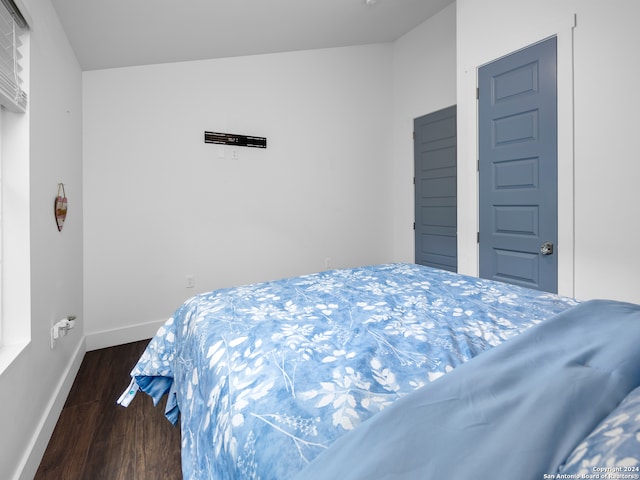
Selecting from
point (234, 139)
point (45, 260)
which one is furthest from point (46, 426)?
point (234, 139)

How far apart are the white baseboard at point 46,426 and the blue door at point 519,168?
116 inches

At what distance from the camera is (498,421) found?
54cm

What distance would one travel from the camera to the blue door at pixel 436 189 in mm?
3570

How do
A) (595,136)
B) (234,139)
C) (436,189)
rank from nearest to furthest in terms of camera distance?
1. (595,136)
2. (234,139)
3. (436,189)

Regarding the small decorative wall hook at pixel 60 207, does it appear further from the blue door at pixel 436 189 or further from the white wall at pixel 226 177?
the blue door at pixel 436 189

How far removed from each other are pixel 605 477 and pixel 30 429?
2.05m

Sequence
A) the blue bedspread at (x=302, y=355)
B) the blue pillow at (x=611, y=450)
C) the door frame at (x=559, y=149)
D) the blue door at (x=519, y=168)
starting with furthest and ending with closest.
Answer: the blue door at (x=519, y=168) → the door frame at (x=559, y=149) → the blue bedspread at (x=302, y=355) → the blue pillow at (x=611, y=450)

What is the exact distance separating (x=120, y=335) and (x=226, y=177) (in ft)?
5.68

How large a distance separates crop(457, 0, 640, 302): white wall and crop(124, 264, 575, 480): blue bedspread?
0.87 m

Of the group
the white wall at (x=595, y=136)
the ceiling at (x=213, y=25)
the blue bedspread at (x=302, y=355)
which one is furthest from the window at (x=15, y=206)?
the white wall at (x=595, y=136)

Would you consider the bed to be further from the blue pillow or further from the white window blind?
the white window blind

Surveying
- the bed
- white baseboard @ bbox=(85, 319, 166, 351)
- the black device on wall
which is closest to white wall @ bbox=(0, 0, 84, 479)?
white baseboard @ bbox=(85, 319, 166, 351)

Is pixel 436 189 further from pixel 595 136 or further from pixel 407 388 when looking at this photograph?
pixel 407 388

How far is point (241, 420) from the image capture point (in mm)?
696
